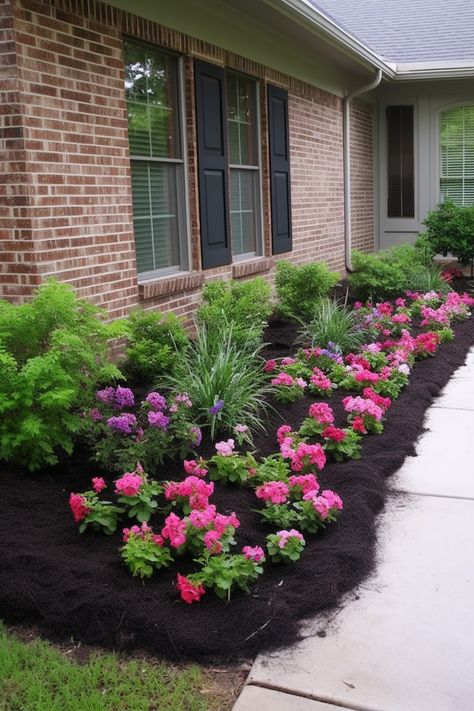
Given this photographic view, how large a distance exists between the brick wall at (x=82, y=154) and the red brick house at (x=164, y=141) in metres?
0.01

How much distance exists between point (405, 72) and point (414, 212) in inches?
95.8

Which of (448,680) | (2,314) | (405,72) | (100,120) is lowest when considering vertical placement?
(448,680)

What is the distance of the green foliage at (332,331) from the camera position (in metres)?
7.07

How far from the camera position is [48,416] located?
4.12 m

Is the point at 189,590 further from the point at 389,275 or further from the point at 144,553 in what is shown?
the point at 389,275

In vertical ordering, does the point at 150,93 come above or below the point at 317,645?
above

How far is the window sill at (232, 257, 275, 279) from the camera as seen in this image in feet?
26.3

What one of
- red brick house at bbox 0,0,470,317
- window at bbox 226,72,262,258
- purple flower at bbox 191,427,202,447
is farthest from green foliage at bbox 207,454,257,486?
window at bbox 226,72,262,258

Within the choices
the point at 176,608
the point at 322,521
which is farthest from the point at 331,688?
the point at 322,521

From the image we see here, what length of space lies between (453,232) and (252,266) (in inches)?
193

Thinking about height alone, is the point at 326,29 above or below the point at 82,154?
above

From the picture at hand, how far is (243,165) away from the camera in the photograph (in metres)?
8.46

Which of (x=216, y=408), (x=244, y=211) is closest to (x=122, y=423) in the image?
(x=216, y=408)

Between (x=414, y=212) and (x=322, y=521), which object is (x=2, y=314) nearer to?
(x=322, y=521)
